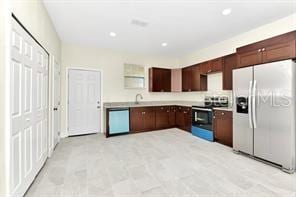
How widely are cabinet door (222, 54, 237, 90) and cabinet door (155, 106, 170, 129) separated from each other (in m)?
2.20

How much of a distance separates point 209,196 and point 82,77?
14.9 ft

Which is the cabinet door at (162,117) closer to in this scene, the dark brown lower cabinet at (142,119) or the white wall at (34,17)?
the dark brown lower cabinet at (142,119)

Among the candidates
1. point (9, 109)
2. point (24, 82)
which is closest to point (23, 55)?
point (24, 82)

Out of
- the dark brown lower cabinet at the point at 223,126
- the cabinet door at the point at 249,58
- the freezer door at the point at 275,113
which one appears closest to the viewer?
the freezer door at the point at 275,113

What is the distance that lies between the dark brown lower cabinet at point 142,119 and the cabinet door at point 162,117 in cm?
17

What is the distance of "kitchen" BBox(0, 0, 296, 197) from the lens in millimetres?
2053

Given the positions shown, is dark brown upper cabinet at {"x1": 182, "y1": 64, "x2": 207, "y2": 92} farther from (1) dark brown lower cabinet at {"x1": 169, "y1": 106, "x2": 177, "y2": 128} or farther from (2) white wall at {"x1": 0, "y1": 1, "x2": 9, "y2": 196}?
(2) white wall at {"x1": 0, "y1": 1, "x2": 9, "y2": 196}

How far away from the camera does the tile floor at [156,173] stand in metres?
2.10

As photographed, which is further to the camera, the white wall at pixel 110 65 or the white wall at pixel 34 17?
the white wall at pixel 110 65

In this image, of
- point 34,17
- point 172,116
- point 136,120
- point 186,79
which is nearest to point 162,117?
point 172,116

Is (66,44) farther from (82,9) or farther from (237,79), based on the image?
(237,79)

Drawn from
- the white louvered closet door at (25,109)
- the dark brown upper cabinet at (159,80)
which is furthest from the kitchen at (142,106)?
the dark brown upper cabinet at (159,80)

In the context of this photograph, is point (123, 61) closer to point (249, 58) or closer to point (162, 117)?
point (162, 117)

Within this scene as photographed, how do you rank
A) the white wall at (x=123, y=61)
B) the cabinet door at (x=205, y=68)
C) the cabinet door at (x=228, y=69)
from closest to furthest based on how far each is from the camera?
the cabinet door at (x=228, y=69) → the white wall at (x=123, y=61) → the cabinet door at (x=205, y=68)
